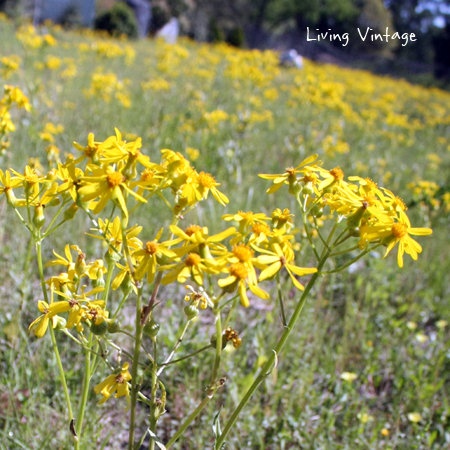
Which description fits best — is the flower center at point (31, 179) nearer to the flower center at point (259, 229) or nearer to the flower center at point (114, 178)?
the flower center at point (114, 178)

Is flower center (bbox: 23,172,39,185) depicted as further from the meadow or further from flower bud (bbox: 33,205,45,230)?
the meadow

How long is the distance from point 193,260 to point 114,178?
0.26m

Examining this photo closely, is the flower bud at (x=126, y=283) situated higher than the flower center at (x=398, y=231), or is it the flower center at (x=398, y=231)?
the flower center at (x=398, y=231)

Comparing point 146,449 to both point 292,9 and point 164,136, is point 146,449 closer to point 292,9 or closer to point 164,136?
point 164,136

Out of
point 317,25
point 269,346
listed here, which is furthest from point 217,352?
point 317,25

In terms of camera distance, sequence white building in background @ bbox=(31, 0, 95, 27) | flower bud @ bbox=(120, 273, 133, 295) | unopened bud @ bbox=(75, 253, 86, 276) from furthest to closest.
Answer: white building in background @ bbox=(31, 0, 95, 27) → unopened bud @ bbox=(75, 253, 86, 276) → flower bud @ bbox=(120, 273, 133, 295)

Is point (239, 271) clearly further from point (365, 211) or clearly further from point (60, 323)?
point (60, 323)

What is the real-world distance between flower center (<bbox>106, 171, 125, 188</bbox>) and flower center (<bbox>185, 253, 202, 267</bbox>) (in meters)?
0.23

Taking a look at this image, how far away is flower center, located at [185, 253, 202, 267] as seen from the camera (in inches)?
35.3

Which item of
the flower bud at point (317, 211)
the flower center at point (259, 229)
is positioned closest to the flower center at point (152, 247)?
the flower center at point (259, 229)

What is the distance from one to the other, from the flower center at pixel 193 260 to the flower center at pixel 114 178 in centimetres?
23

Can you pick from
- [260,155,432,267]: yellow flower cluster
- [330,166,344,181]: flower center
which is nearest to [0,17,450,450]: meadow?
[260,155,432,267]: yellow flower cluster

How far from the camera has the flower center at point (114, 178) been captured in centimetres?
93

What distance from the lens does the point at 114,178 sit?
93 centimetres
